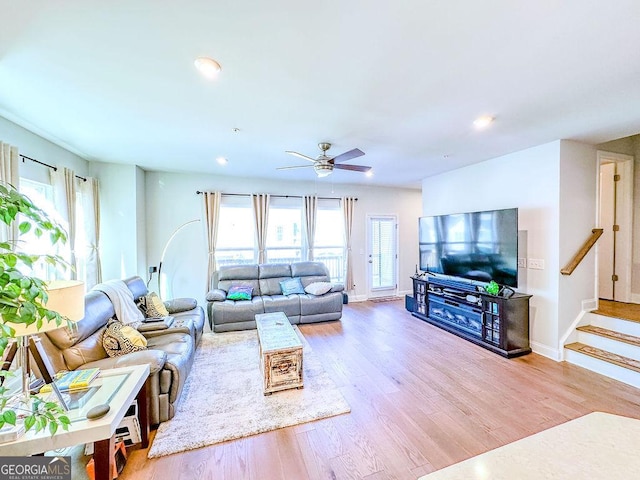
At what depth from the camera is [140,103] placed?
2.48 metres

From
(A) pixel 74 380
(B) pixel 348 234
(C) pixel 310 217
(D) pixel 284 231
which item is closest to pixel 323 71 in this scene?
(A) pixel 74 380

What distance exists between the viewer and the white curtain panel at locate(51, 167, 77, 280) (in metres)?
3.40

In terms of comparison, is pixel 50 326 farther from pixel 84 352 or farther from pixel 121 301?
pixel 121 301

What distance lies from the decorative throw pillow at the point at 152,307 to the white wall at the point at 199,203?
1857mm

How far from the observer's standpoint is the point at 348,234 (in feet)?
20.8

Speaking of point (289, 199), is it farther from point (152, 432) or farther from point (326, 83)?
point (152, 432)

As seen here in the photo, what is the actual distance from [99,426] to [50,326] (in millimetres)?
597

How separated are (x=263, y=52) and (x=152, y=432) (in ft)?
9.82

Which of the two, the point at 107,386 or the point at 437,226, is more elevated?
the point at 437,226

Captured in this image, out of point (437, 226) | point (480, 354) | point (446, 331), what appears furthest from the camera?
point (437, 226)

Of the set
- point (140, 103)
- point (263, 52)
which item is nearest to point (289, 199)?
point (140, 103)

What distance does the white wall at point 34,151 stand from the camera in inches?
109

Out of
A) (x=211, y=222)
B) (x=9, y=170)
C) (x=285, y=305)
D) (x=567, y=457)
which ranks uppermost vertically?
(x=9, y=170)

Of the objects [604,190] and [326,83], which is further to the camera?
[604,190]
